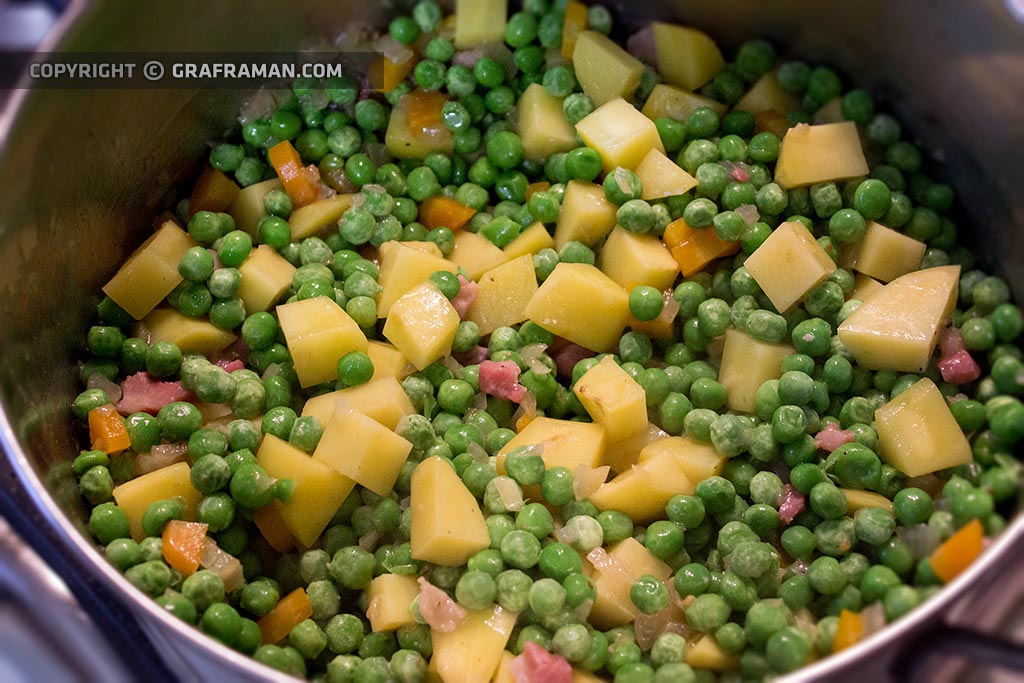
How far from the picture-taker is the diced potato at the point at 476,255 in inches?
114

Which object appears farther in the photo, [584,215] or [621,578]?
[584,215]

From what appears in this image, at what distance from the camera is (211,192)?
2.96m

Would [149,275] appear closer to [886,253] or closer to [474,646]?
[474,646]

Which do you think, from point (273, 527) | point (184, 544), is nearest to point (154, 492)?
point (184, 544)

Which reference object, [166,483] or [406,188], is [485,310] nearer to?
[406,188]

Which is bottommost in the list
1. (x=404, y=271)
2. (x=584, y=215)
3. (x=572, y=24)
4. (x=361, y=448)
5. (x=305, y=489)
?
(x=305, y=489)

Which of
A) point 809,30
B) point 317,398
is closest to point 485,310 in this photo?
point 317,398

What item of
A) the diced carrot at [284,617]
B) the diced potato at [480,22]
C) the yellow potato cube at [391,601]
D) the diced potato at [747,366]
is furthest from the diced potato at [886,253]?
the diced carrot at [284,617]

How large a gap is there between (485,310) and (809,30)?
1304 mm

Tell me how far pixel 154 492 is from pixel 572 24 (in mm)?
1884

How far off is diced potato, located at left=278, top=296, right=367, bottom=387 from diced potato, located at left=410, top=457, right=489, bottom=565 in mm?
453

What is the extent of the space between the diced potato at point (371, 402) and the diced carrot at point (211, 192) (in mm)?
773

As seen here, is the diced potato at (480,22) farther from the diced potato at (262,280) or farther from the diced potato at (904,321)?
the diced potato at (904,321)

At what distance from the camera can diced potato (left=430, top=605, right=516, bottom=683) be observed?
2.24 metres
